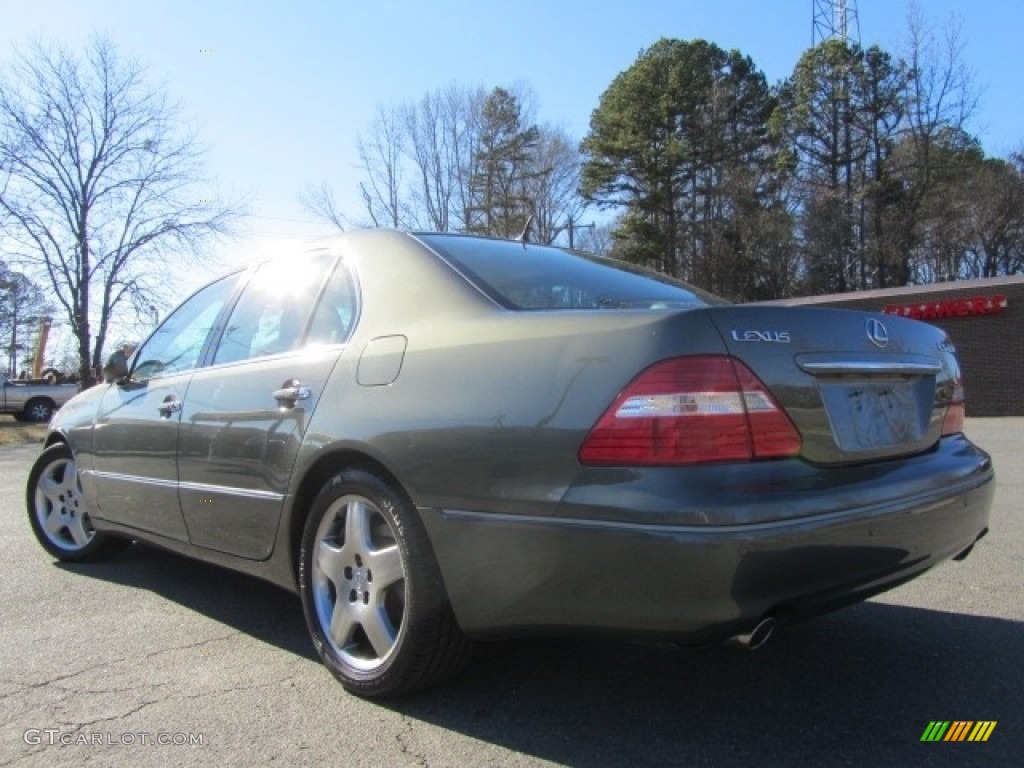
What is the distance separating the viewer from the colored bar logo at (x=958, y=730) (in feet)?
7.93

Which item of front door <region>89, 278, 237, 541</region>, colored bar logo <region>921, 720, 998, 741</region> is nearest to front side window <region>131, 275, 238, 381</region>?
front door <region>89, 278, 237, 541</region>

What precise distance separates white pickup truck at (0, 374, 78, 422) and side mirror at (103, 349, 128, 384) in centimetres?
2604

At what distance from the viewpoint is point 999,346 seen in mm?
21578

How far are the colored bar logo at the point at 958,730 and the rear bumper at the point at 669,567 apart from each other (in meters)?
0.44

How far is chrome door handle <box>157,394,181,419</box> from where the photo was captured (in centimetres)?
376

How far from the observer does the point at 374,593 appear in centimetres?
275

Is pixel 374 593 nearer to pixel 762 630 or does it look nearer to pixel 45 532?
pixel 762 630

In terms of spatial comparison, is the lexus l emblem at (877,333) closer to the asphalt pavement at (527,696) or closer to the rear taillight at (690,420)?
the rear taillight at (690,420)

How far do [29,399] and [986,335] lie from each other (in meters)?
28.9

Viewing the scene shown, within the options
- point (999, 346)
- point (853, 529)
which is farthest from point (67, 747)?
point (999, 346)

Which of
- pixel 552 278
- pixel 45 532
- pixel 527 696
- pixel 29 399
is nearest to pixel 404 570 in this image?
pixel 527 696

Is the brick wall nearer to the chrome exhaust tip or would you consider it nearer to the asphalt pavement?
the asphalt pavement

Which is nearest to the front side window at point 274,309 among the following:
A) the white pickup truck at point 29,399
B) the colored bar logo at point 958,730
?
the colored bar logo at point 958,730

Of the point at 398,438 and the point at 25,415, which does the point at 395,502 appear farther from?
the point at 25,415
